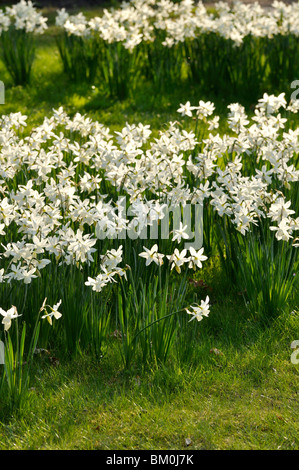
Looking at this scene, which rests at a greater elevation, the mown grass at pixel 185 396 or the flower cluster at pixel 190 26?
the flower cluster at pixel 190 26

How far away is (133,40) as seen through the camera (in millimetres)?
8078

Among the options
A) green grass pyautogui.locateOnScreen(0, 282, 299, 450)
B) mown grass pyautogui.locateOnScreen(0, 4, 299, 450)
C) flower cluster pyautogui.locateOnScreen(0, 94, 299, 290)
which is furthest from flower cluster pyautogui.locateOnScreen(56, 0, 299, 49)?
green grass pyautogui.locateOnScreen(0, 282, 299, 450)

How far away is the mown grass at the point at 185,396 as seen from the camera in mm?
3568

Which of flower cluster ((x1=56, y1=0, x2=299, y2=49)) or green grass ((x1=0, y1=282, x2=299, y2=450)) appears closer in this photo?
green grass ((x1=0, y1=282, x2=299, y2=450))

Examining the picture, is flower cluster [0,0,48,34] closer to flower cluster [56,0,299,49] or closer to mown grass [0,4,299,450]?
flower cluster [56,0,299,49]

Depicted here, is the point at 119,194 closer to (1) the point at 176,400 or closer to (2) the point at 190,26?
(1) the point at 176,400

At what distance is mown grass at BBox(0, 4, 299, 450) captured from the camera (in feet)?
11.7

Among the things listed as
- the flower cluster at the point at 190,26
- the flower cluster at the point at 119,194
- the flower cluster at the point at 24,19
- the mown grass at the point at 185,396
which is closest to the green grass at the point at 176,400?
the mown grass at the point at 185,396

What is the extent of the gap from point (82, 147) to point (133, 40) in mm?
3265

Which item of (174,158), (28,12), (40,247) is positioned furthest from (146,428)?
(28,12)

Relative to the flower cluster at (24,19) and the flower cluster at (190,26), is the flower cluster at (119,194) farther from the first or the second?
the flower cluster at (24,19)

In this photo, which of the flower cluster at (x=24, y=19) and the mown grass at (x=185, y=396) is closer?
the mown grass at (x=185, y=396)

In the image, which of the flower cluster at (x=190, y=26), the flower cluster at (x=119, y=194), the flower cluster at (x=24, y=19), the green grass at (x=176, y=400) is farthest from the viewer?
the flower cluster at (x=24, y=19)

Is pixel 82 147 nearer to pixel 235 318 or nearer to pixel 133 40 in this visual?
pixel 235 318
